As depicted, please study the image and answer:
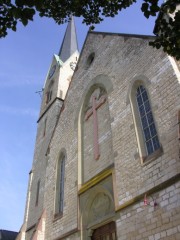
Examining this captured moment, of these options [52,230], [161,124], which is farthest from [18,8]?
[52,230]

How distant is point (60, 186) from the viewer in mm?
12586

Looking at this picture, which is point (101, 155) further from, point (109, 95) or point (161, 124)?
point (161, 124)

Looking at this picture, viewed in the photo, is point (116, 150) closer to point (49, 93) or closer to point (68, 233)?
point (68, 233)

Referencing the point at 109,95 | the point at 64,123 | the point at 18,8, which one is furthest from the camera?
the point at 64,123

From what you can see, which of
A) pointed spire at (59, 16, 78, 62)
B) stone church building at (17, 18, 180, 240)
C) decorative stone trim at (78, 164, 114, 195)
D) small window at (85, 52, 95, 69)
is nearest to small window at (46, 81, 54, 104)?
pointed spire at (59, 16, 78, 62)

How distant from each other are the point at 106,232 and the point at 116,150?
2.76 meters

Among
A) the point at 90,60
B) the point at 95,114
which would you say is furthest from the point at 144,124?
the point at 90,60

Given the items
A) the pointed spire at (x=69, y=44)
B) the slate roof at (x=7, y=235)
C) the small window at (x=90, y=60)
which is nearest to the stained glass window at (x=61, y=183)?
the small window at (x=90, y=60)

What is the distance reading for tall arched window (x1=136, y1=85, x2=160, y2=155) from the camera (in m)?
8.24

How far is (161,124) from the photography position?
25.6ft

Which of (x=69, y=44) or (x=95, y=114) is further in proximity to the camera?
(x=69, y=44)

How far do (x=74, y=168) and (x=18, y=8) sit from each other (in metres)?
8.20

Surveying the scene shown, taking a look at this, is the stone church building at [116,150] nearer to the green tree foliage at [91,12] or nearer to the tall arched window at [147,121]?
the tall arched window at [147,121]

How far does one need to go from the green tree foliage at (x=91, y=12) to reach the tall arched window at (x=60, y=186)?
27.6ft
